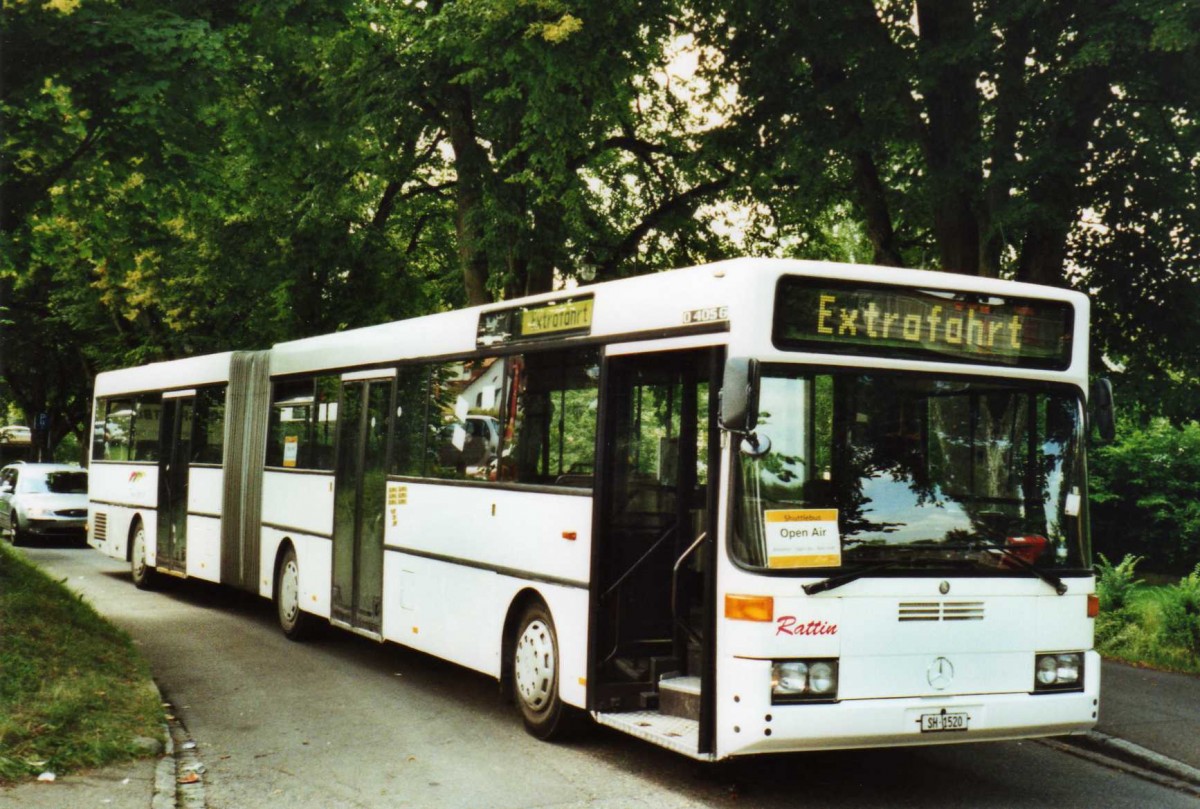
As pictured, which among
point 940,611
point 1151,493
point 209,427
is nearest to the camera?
point 940,611

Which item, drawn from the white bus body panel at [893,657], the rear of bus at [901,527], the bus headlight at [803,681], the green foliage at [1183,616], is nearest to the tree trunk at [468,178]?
the green foliage at [1183,616]

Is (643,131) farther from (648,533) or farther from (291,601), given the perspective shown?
(648,533)

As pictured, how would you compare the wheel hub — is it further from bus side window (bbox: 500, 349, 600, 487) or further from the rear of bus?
the rear of bus

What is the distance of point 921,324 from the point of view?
24.3ft

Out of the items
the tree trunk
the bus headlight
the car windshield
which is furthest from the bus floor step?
the car windshield

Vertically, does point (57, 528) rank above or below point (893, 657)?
below

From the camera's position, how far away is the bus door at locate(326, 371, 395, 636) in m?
11.8

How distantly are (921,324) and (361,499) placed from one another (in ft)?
20.5

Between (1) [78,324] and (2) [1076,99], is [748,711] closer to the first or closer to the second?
(2) [1076,99]

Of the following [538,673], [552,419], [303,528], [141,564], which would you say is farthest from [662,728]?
[141,564]

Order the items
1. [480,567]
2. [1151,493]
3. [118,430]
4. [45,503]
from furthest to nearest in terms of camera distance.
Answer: [45,503] → [118,430] → [1151,493] → [480,567]

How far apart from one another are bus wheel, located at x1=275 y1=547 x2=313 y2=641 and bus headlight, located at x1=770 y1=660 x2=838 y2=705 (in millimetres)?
7737

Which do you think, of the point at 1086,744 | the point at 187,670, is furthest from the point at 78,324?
the point at 1086,744

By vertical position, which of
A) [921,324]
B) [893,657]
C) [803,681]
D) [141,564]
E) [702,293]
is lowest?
[141,564]
